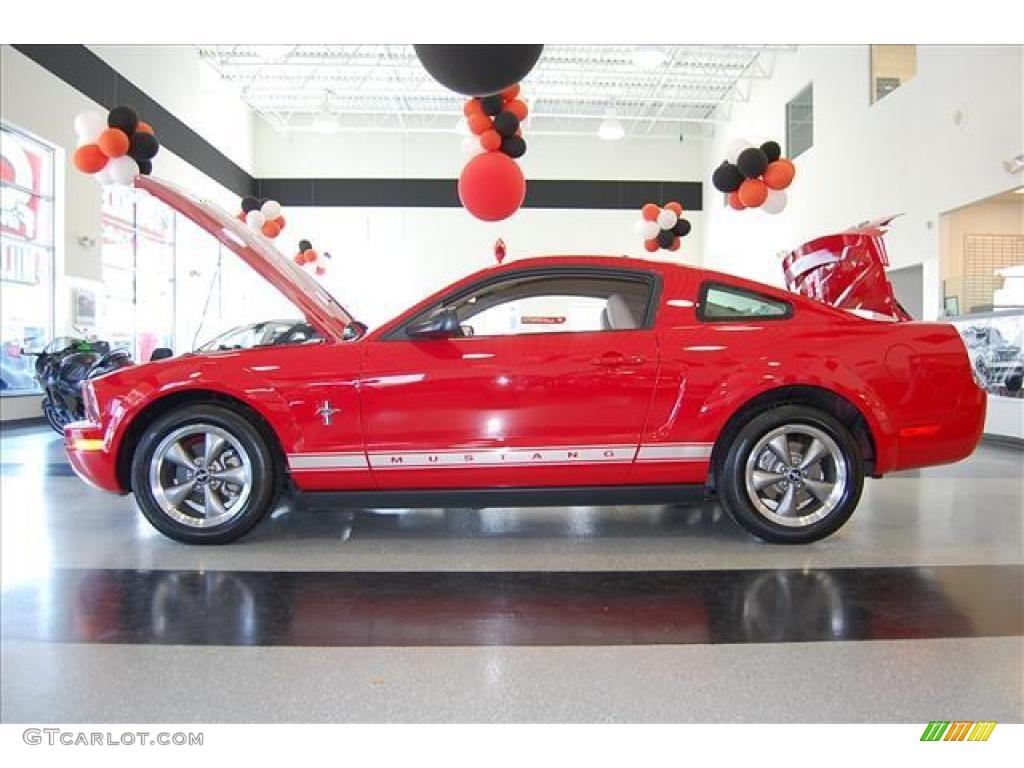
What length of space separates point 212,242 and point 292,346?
0.89m

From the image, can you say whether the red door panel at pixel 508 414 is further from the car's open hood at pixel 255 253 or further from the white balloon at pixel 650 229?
the white balloon at pixel 650 229

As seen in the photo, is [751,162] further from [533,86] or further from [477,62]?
[477,62]

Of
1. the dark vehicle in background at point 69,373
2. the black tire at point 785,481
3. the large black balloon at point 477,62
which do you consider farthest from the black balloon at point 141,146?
the black tire at point 785,481

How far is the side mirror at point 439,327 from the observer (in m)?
2.68

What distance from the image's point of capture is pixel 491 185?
356 inches

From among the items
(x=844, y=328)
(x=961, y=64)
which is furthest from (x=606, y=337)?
(x=961, y=64)

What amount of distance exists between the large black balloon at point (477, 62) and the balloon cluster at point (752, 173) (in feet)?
25.3

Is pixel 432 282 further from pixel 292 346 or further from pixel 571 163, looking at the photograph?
pixel 292 346

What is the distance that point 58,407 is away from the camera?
6.34 meters

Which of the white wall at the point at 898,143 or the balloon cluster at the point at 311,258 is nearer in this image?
the white wall at the point at 898,143

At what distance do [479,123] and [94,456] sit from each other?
7.11 metres
